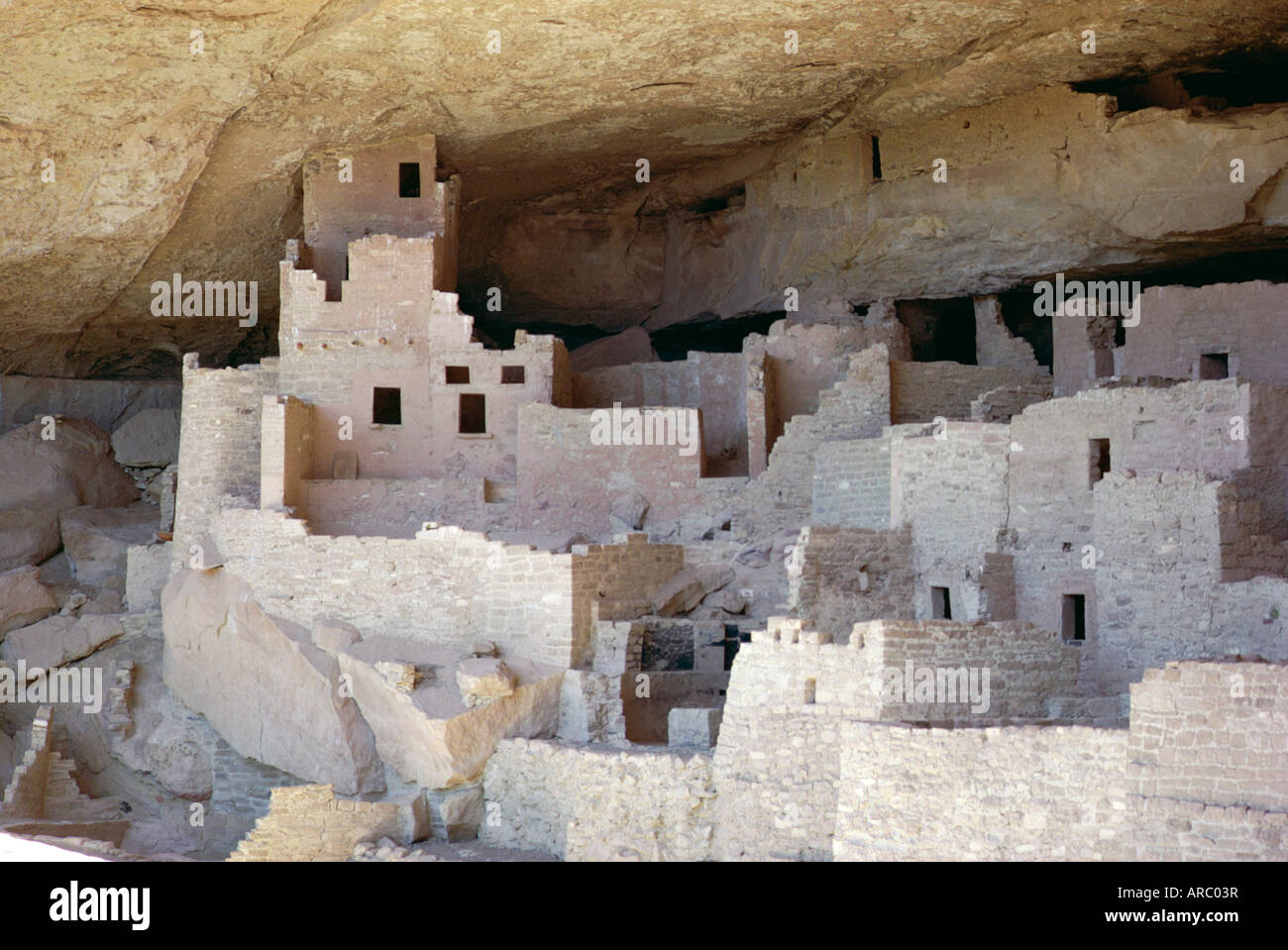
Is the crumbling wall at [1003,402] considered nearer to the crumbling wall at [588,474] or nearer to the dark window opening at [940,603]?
the dark window opening at [940,603]

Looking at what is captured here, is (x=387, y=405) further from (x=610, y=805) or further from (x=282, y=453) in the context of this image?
(x=610, y=805)

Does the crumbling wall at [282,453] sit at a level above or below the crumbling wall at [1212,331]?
below

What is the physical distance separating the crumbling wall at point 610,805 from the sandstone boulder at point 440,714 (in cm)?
71

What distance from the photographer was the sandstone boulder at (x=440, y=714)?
18.1 m

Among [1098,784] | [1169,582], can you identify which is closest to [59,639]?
[1169,582]

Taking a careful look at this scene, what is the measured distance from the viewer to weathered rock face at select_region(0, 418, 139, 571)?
2562 cm

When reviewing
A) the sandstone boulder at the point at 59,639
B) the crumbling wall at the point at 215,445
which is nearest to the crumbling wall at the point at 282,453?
the crumbling wall at the point at 215,445

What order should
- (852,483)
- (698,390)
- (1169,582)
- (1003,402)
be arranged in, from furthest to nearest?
(698,390) → (1003,402) → (852,483) → (1169,582)

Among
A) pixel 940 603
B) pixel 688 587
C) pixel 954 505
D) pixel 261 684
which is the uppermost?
pixel 954 505

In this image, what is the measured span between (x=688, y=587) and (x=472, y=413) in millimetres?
6120

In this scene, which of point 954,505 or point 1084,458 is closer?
point 1084,458

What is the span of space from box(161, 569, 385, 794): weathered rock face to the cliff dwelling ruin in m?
0.06

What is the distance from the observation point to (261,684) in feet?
66.9

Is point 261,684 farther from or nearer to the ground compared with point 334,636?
nearer to the ground
